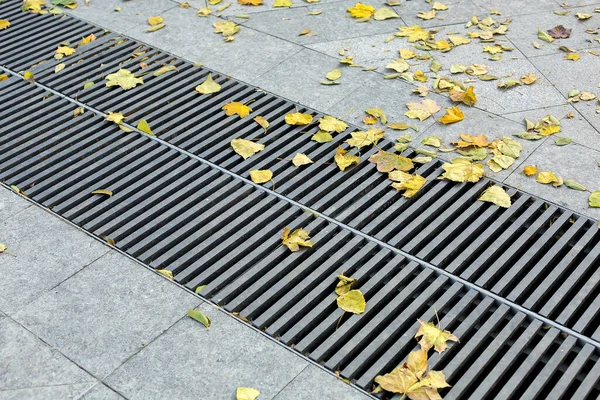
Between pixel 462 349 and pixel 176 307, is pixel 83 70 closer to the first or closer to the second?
pixel 176 307

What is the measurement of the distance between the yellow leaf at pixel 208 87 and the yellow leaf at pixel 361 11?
1371 millimetres

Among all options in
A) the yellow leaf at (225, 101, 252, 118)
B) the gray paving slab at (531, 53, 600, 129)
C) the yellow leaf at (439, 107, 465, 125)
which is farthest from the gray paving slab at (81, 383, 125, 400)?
the gray paving slab at (531, 53, 600, 129)

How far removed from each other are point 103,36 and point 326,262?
119 inches

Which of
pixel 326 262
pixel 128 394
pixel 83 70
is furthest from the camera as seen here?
pixel 83 70

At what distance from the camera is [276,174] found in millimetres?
4703

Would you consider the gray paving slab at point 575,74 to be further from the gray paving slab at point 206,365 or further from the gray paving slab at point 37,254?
the gray paving slab at point 37,254

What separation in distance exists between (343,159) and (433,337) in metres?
1.41

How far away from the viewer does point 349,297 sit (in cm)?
381

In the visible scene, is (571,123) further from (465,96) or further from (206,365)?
(206,365)

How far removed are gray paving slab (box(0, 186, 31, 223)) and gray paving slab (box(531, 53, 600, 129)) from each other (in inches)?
129

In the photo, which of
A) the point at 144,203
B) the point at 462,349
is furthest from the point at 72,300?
the point at 462,349

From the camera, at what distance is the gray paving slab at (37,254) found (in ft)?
12.9

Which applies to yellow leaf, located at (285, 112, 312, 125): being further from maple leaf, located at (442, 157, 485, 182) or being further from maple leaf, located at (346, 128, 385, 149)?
maple leaf, located at (442, 157, 485, 182)

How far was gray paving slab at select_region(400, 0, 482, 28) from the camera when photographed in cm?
618
